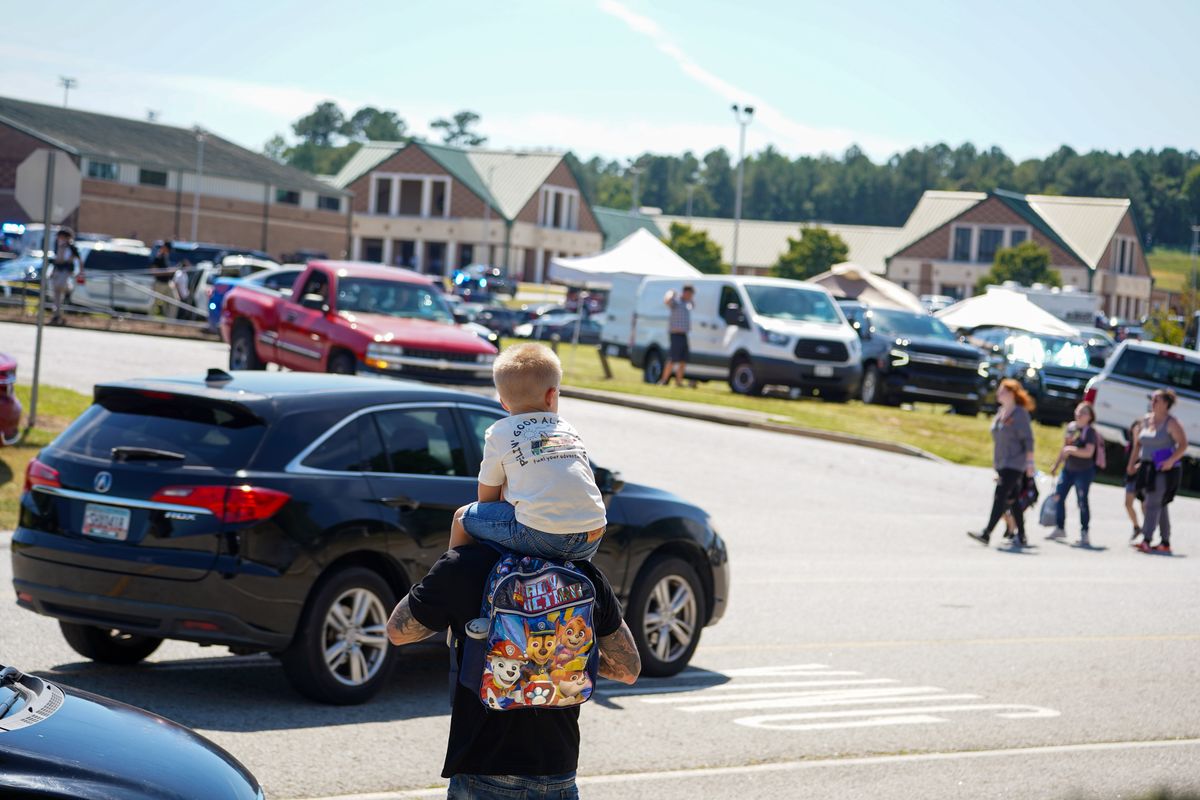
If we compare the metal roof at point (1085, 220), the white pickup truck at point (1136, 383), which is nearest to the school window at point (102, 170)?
the metal roof at point (1085, 220)

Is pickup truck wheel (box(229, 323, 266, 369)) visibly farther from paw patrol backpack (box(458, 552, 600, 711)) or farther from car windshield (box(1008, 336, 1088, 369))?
paw patrol backpack (box(458, 552, 600, 711))

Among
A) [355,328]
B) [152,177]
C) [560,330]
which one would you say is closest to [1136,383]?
[355,328]

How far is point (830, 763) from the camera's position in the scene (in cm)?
764

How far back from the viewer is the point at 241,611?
24.7ft

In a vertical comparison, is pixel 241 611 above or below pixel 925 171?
below

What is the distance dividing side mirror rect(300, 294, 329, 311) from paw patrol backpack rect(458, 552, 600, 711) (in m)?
17.5

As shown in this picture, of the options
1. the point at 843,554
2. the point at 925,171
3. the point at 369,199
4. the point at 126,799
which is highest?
the point at 925,171

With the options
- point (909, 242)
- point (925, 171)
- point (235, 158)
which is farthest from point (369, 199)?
point (925, 171)

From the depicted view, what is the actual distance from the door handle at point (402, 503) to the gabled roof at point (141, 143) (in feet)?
240

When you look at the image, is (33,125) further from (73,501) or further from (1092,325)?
(73,501)

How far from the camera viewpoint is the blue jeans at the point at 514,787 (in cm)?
415

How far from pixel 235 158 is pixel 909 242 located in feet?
144

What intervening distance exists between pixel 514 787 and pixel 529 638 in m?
0.40

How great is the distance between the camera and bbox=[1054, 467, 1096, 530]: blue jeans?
18344 mm
